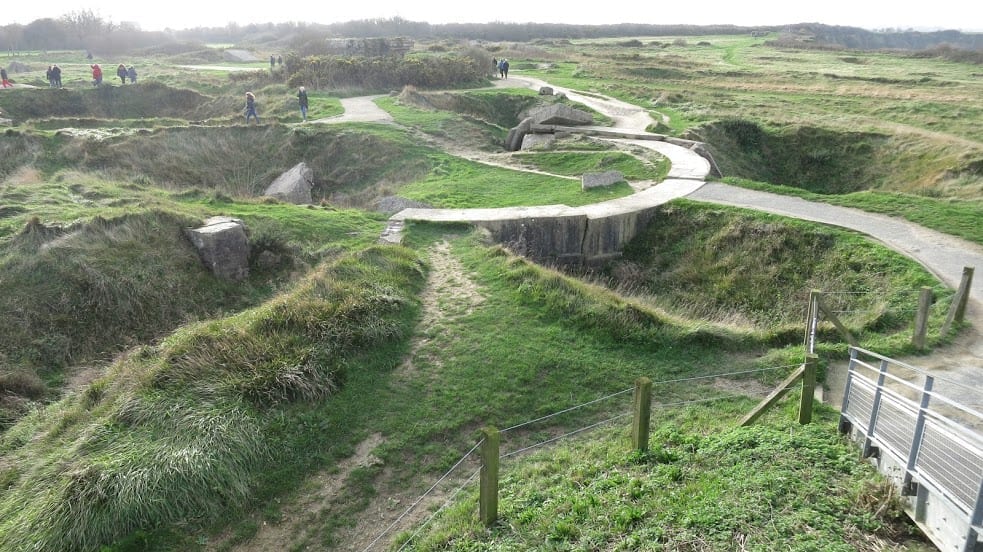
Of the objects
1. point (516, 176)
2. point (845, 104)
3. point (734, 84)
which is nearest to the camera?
point (516, 176)

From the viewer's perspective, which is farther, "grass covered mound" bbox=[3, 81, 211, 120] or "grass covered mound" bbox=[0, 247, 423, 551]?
"grass covered mound" bbox=[3, 81, 211, 120]

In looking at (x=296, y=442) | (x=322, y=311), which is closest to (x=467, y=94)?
Result: (x=322, y=311)

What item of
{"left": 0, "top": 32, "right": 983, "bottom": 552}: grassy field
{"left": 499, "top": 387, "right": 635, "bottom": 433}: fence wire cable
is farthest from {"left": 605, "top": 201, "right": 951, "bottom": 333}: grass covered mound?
{"left": 499, "top": 387, "right": 635, "bottom": 433}: fence wire cable

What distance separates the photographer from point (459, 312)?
12.4m

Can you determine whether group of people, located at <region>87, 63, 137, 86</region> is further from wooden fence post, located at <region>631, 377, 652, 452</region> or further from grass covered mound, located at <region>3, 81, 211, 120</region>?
wooden fence post, located at <region>631, 377, 652, 452</region>

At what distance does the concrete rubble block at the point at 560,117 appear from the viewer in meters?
29.1

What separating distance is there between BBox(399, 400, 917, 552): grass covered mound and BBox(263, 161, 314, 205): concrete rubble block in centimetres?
1638

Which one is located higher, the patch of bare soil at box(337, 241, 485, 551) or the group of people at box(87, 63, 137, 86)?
the group of people at box(87, 63, 137, 86)

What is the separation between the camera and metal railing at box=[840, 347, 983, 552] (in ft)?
15.8

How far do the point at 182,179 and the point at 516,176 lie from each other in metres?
13.0

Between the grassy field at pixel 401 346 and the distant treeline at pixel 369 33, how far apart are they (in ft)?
158

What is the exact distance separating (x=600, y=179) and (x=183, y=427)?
50.8 feet

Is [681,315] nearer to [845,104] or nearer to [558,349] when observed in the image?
[558,349]

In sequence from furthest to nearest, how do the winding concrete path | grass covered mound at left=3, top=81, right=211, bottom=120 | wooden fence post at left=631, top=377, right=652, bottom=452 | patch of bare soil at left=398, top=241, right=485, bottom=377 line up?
grass covered mound at left=3, top=81, right=211, bottom=120 → patch of bare soil at left=398, top=241, right=485, bottom=377 → the winding concrete path → wooden fence post at left=631, top=377, right=652, bottom=452
